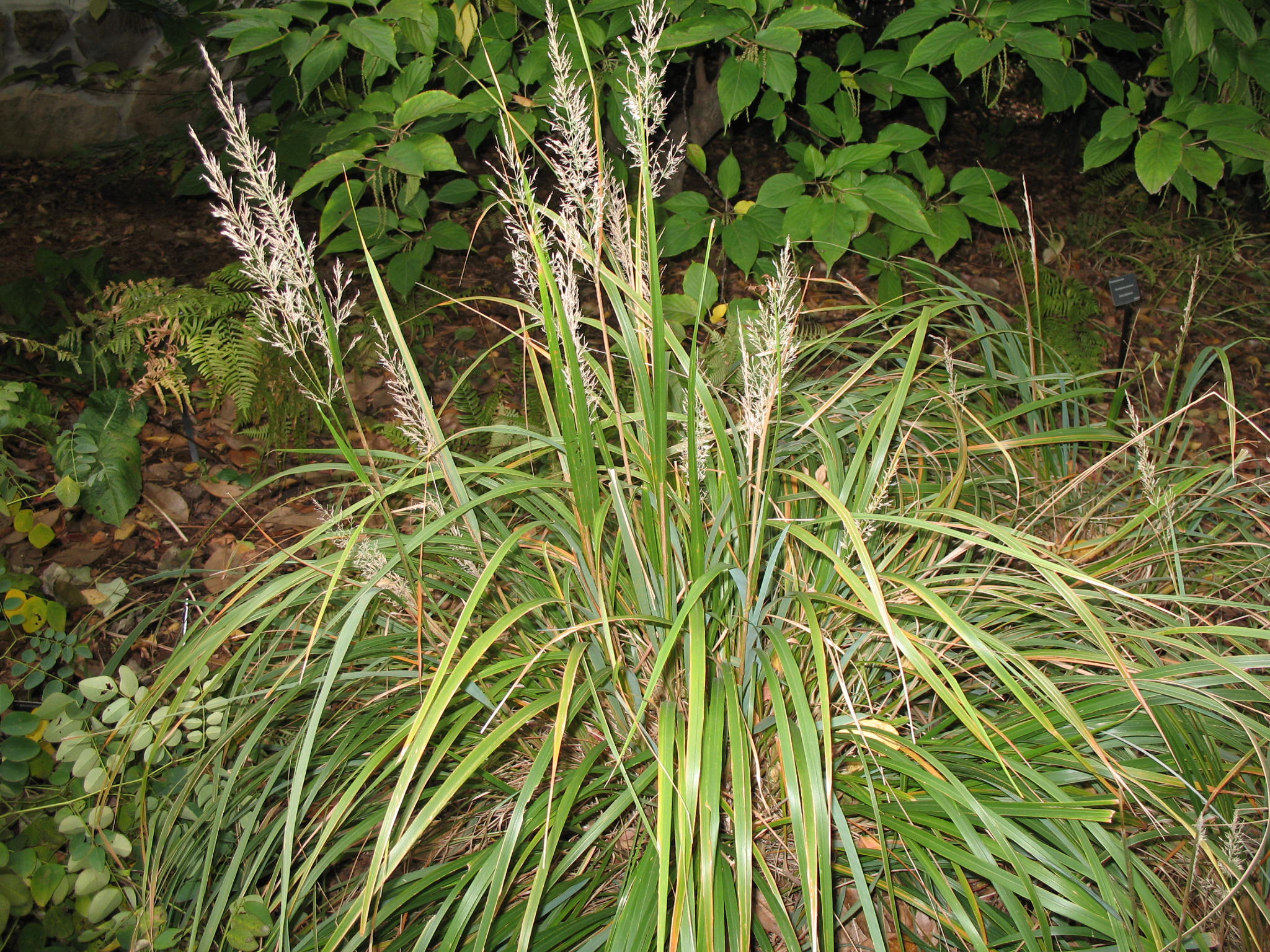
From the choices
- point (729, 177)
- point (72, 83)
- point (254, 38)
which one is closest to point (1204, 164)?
point (729, 177)

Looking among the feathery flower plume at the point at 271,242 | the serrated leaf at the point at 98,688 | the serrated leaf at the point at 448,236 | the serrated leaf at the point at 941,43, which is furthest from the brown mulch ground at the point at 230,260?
the serrated leaf at the point at 941,43

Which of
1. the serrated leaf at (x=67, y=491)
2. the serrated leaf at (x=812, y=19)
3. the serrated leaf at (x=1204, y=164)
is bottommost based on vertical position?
the serrated leaf at (x=67, y=491)

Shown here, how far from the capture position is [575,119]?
1.12m

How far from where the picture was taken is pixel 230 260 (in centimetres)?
356

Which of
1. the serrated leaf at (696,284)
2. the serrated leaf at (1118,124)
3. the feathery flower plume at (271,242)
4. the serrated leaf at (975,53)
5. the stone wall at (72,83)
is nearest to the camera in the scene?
the feathery flower plume at (271,242)

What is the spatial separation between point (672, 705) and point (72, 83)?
189 inches

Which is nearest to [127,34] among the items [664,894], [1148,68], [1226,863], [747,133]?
[747,133]

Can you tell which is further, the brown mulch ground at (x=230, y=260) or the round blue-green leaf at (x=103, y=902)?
the brown mulch ground at (x=230, y=260)

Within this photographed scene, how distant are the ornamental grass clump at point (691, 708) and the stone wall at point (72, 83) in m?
3.60

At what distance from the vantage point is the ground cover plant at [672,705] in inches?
43.9

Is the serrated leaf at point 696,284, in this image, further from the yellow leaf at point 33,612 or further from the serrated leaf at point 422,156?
the yellow leaf at point 33,612

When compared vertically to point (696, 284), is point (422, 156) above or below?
above

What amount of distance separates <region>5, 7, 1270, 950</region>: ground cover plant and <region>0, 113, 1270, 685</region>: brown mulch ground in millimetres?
554

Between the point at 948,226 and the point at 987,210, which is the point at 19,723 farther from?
the point at 987,210
